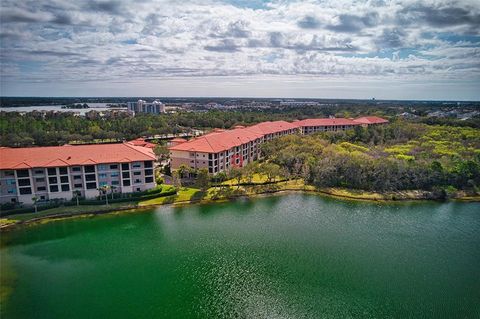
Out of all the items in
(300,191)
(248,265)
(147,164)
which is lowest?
(248,265)

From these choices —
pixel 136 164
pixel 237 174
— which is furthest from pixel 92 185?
pixel 237 174

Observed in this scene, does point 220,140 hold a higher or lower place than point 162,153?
higher

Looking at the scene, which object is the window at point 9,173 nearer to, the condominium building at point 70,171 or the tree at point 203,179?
the condominium building at point 70,171

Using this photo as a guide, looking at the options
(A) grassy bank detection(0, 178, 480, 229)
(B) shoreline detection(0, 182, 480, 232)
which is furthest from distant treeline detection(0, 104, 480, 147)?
(B) shoreline detection(0, 182, 480, 232)

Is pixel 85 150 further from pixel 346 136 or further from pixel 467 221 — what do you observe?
pixel 346 136

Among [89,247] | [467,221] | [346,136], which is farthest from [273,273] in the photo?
[346,136]

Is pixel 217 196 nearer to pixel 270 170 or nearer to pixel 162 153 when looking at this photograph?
pixel 270 170
